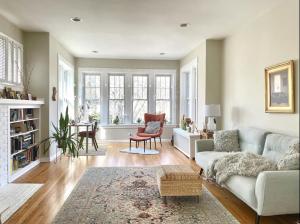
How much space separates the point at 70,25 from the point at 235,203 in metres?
3.92

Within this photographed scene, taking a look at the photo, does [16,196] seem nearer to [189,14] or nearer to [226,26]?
[189,14]

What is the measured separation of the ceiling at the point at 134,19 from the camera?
3627mm

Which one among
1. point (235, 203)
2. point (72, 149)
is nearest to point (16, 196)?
point (72, 149)

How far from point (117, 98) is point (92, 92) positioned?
0.80 metres

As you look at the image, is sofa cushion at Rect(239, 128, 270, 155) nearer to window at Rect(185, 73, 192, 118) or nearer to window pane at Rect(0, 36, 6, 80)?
window at Rect(185, 73, 192, 118)

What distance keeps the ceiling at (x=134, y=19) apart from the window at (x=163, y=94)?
82.1 inches

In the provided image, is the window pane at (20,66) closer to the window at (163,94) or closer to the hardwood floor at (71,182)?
the hardwood floor at (71,182)

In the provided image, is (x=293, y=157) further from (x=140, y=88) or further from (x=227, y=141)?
(x=140, y=88)

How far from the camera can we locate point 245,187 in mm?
2562

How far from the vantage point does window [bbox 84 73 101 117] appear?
26.1ft

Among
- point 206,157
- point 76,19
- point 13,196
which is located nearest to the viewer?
point 13,196

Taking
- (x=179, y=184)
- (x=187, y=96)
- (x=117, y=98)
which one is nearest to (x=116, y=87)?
(x=117, y=98)

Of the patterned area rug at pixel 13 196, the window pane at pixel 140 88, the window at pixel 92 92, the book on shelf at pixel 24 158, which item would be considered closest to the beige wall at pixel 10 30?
the book on shelf at pixel 24 158

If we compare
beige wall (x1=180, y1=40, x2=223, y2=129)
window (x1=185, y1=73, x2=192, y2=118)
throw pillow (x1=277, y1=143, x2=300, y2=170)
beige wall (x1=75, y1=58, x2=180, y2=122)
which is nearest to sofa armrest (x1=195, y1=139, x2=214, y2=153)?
beige wall (x1=180, y1=40, x2=223, y2=129)
